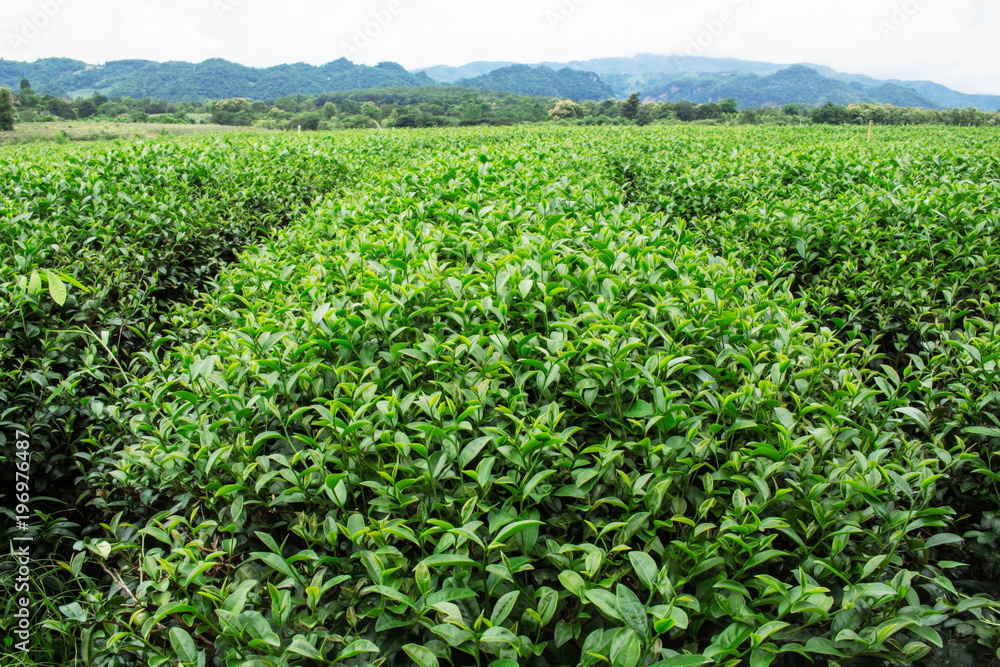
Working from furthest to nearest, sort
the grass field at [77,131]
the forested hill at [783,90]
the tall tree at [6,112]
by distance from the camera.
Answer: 1. the forested hill at [783,90]
2. the tall tree at [6,112]
3. the grass field at [77,131]

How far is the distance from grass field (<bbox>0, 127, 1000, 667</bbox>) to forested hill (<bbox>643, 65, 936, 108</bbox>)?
276 feet

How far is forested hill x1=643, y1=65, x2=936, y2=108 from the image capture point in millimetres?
82775

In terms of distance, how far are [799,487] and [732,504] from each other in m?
0.18

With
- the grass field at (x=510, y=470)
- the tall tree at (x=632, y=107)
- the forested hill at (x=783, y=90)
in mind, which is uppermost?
the forested hill at (x=783, y=90)

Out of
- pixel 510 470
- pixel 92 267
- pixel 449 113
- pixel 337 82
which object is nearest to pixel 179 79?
pixel 337 82

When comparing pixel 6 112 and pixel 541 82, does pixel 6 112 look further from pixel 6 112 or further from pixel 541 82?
pixel 541 82

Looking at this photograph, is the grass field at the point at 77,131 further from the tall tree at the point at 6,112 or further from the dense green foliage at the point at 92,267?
the dense green foliage at the point at 92,267

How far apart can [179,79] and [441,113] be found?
132 feet

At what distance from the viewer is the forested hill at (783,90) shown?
8278 cm

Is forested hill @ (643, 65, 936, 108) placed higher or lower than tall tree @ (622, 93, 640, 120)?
higher

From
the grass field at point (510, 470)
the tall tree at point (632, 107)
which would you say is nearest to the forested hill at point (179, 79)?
the tall tree at point (632, 107)

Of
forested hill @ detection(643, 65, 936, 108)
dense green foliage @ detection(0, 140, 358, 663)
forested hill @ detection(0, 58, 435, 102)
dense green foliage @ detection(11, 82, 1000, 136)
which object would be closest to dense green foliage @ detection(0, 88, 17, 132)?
dense green foliage @ detection(11, 82, 1000, 136)

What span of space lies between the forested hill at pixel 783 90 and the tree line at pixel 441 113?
1798 inches

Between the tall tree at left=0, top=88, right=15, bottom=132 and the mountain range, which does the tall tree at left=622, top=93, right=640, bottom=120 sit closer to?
the mountain range
